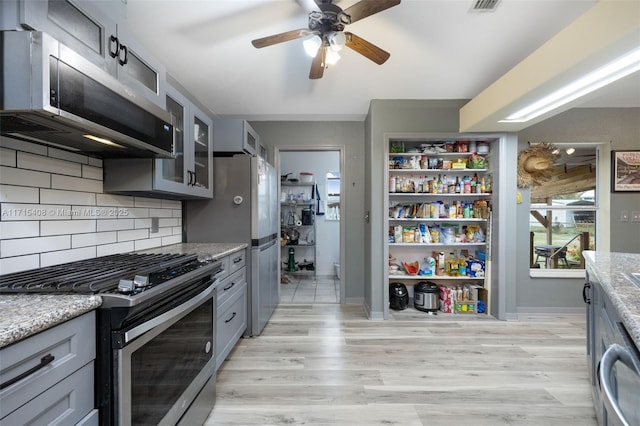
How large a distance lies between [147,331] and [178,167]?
1254 mm

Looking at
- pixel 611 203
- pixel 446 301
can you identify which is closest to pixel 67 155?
pixel 446 301

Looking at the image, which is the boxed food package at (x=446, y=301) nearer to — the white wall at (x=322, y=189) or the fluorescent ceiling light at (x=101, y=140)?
the white wall at (x=322, y=189)

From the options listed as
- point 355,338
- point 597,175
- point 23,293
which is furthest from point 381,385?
point 597,175

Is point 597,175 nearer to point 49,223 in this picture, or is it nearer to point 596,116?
point 596,116

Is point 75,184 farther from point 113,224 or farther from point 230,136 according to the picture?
point 230,136

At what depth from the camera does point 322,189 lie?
5.15 m

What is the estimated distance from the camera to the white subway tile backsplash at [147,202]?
1995 mm

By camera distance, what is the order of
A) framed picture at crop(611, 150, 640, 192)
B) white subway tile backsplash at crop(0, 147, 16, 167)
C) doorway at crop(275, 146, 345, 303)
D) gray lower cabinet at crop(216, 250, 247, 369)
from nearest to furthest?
white subway tile backsplash at crop(0, 147, 16, 167) → gray lower cabinet at crop(216, 250, 247, 369) → framed picture at crop(611, 150, 640, 192) → doorway at crop(275, 146, 345, 303)

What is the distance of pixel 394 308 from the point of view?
10.4ft

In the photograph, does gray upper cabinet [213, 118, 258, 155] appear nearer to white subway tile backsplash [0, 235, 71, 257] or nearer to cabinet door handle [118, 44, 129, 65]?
cabinet door handle [118, 44, 129, 65]

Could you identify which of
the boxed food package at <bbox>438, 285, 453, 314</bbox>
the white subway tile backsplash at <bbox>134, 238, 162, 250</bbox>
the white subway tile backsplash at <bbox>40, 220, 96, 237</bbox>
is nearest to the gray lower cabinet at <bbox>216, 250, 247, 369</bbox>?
the white subway tile backsplash at <bbox>134, 238, 162, 250</bbox>

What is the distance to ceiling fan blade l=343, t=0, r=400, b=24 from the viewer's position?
54.5 inches

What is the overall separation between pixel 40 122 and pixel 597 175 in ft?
15.8

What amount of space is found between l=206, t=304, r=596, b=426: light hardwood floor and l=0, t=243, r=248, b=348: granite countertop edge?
1.16m
